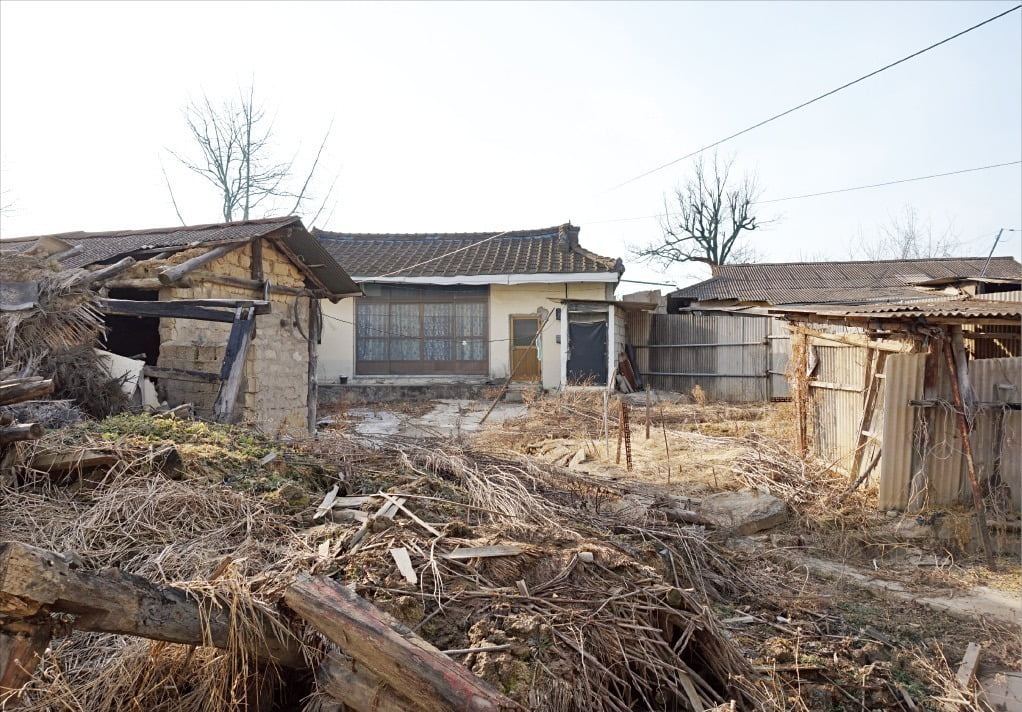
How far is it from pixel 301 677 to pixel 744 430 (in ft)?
29.5

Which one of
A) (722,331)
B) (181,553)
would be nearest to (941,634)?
(181,553)

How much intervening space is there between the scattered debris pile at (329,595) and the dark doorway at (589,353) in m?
11.6

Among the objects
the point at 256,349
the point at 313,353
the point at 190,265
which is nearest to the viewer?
the point at 190,265

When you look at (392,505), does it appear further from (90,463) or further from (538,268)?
(538,268)

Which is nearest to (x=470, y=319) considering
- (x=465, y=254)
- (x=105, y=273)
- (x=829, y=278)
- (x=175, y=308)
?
(x=465, y=254)

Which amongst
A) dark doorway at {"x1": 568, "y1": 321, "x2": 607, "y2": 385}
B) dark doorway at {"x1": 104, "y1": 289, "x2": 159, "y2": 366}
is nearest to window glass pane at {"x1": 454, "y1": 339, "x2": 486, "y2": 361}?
dark doorway at {"x1": 568, "y1": 321, "x2": 607, "y2": 385}

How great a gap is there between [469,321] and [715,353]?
615cm

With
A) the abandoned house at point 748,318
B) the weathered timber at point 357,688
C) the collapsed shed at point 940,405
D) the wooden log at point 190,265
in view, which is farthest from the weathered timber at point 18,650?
the abandoned house at point 748,318

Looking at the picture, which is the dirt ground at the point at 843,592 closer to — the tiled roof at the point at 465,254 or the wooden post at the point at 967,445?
the wooden post at the point at 967,445

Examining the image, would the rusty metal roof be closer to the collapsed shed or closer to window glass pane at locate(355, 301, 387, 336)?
the collapsed shed

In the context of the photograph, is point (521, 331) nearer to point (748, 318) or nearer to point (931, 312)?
point (748, 318)

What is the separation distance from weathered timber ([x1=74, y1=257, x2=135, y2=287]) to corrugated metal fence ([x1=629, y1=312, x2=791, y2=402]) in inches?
487

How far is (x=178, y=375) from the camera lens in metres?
7.68

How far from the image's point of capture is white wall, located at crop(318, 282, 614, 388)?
54.4ft
